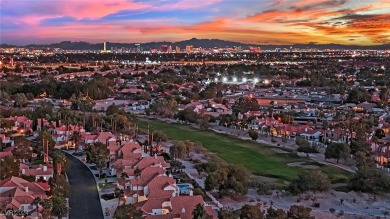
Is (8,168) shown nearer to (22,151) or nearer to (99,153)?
(22,151)

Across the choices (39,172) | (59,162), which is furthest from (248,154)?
(39,172)

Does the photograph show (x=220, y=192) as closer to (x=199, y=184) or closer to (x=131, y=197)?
(x=199, y=184)

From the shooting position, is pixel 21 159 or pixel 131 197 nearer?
pixel 131 197

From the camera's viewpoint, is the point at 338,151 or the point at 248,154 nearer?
the point at 338,151

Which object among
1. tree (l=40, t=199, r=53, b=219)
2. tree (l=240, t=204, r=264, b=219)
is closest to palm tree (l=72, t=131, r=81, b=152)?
tree (l=40, t=199, r=53, b=219)

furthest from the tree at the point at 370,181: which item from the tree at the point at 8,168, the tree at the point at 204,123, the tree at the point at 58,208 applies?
the tree at the point at 204,123

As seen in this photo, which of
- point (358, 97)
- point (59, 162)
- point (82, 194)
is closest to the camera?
point (82, 194)

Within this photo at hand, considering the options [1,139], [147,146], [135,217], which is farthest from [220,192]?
[1,139]
